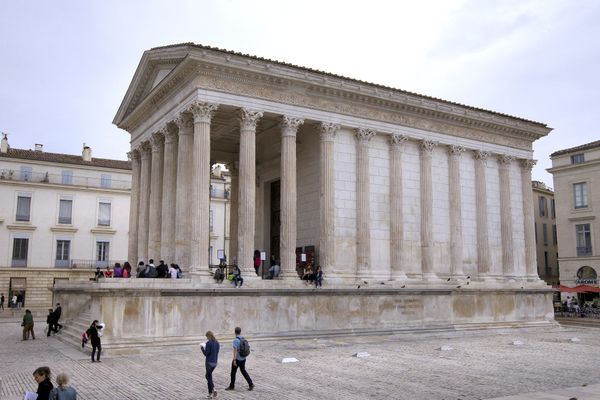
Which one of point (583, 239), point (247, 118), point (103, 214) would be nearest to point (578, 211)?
point (583, 239)

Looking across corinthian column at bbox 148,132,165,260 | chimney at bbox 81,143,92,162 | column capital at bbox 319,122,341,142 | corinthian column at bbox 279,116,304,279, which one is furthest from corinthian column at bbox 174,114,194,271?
chimney at bbox 81,143,92,162

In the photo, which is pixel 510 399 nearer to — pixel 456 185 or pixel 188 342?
pixel 188 342

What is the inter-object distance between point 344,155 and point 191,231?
316 inches

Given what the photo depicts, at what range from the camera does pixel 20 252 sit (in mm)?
44656

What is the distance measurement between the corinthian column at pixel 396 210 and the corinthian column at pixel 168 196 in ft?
32.7

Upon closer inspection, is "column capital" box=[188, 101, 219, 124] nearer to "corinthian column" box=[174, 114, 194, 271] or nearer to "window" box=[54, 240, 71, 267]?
"corinthian column" box=[174, 114, 194, 271]

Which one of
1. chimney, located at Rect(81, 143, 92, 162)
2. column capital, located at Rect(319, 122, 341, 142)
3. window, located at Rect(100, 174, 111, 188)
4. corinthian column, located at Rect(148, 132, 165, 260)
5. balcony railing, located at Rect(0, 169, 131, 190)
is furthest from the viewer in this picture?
chimney, located at Rect(81, 143, 92, 162)

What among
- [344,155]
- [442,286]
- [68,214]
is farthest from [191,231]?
[68,214]

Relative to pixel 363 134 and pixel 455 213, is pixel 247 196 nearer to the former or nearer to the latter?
pixel 363 134

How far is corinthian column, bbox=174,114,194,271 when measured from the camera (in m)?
23.4

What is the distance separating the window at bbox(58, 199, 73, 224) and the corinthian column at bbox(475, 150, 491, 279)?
32171mm

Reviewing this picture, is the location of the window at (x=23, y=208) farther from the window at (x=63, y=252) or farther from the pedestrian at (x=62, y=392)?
the pedestrian at (x=62, y=392)

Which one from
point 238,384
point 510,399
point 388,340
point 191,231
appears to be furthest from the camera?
point 388,340

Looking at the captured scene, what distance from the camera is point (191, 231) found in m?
22.3
